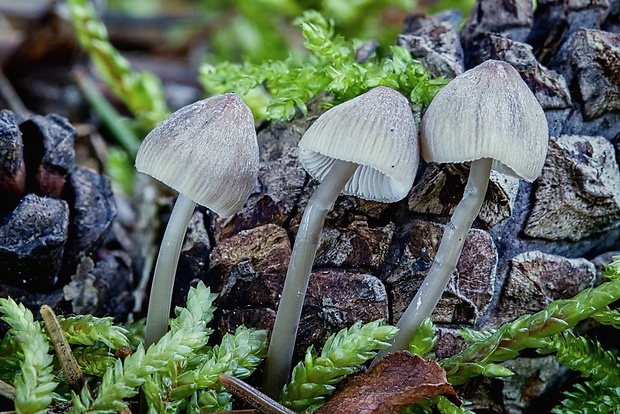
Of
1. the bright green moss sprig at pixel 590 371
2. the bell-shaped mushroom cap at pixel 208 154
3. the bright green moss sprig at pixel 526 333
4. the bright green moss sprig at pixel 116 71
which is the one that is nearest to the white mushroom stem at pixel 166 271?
the bell-shaped mushroom cap at pixel 208 154

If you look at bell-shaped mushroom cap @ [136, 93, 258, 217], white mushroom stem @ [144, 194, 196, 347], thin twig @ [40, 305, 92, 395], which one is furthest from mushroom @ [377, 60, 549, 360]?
thin twig @ [40, 305, 92, 395]

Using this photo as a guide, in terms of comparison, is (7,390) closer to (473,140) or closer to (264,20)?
(473,140)

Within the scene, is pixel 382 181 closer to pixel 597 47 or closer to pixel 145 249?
pixel 597 47

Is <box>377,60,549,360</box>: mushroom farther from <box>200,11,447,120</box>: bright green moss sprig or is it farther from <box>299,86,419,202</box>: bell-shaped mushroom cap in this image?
<box>200,11,447,120</box>: bright green moss sprig

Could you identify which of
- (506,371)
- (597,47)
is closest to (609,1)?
(597,47)

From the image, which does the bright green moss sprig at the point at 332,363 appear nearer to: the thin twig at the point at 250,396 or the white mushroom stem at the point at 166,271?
the thin twig at the point at 250,396

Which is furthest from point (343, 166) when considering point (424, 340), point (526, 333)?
point (526, 333)
